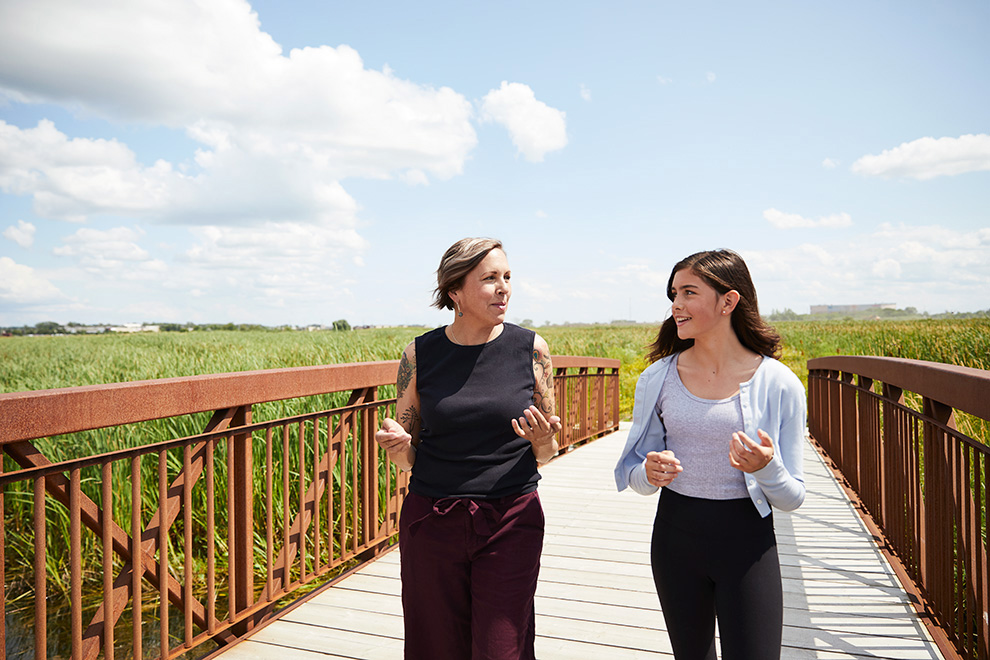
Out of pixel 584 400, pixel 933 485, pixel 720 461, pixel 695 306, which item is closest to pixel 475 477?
pixel 720 461

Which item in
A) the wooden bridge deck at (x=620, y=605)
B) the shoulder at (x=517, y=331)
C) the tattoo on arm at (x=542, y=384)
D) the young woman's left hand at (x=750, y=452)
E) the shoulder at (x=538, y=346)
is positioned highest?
the shoulder at (x=517, y=331)

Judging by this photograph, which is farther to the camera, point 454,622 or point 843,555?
point 843,555

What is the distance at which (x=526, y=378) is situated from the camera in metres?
2.11

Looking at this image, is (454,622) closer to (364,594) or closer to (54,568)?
(364,594)

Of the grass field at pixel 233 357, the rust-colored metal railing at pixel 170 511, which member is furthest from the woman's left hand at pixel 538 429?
the rust-colored metal railing at pixel 170 511

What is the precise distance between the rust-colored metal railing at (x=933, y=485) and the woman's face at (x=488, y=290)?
1423 millimetres

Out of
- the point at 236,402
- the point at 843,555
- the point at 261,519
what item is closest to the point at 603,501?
the point at 843,555

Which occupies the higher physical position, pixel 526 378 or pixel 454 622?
pixel 526 378

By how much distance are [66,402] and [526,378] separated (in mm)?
1344

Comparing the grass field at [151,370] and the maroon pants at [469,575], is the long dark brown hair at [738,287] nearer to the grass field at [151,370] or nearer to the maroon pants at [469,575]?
the grass field at [151,370]

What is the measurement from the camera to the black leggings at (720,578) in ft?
5.89

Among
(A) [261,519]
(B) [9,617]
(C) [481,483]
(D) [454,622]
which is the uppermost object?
(C) [481,483]

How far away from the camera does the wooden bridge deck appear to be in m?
2.88

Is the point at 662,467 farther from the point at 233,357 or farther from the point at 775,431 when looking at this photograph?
the point at 233,357
